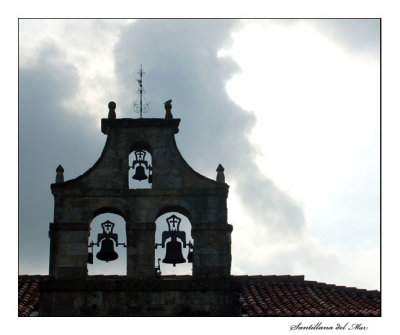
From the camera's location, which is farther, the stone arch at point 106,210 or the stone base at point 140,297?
the stone arch at point 106,210

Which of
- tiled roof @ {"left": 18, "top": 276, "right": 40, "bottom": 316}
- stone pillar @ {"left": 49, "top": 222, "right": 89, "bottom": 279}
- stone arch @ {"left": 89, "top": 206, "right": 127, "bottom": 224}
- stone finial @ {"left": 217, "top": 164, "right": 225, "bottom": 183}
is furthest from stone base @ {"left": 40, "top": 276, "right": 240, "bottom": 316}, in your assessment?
stone finial @ {"left": 217, "top": 164, "right": 225, "bottom": 183}

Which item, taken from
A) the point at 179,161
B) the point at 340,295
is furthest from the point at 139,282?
the point at 340,295

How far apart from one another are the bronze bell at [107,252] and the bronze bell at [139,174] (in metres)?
1.64

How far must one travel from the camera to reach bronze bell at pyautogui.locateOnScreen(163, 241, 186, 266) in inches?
1121

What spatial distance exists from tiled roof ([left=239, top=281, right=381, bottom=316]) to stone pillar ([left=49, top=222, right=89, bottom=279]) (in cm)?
391

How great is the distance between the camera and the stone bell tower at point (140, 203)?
27.9 meters

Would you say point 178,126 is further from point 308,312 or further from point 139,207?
point 308,312

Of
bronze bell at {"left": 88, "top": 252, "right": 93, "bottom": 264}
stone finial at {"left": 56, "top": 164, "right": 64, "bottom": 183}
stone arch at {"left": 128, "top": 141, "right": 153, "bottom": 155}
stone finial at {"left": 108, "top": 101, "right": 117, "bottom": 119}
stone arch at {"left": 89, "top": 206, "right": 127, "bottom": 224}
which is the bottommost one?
bronze bell at {"left": 88, "top": 252, "right": 93, "bottom": 264}

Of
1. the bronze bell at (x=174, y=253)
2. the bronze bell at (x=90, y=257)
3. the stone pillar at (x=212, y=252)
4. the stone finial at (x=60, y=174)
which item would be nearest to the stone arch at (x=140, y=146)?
the stone finial at (x=60, y=174)

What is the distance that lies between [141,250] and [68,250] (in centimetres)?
159

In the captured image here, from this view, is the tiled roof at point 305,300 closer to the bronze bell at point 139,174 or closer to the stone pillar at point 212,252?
the stone pillar at point 212,252

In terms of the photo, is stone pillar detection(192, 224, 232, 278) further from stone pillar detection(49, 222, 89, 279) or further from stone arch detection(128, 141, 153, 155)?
stone pillar detection(49, 222, 89, 279)

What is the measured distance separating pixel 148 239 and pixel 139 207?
77 cm

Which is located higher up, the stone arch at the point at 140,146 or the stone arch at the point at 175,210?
the stone arch at the point at 140,146
